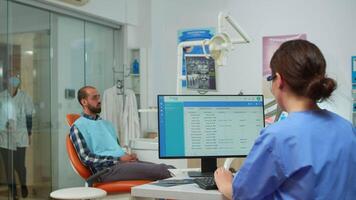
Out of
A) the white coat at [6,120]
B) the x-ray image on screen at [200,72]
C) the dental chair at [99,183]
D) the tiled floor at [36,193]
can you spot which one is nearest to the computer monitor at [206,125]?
the x-ray image on screen at [200,72]

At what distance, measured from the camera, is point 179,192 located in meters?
1.63

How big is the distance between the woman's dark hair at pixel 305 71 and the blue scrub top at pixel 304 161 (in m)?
0.07

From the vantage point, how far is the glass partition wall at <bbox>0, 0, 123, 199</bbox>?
3977 mm

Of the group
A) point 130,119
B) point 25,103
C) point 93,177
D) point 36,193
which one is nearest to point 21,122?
point 25,103

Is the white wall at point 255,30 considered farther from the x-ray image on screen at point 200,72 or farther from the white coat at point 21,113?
the x-ray image on screen at point 200,72

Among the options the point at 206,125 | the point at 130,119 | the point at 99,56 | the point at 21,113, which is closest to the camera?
the point at 206,125

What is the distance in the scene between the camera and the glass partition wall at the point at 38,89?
398 centimetres

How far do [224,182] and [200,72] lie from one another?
1.18m

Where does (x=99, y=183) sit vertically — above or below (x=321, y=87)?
below

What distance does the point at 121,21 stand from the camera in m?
5.24

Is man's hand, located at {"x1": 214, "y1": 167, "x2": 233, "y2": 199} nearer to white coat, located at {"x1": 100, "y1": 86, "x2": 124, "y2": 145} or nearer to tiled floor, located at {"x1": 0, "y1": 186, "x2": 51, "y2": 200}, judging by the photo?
tiled floor, located at {"x1": 0, "y1": 186, "x2": 51, "y2": 200}

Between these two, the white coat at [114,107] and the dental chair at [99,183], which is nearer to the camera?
the dental chair at [99,183]

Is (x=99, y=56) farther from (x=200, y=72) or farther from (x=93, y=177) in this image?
(x=200, y=72)

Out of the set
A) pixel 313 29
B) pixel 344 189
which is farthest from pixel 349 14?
pixel 344 189
